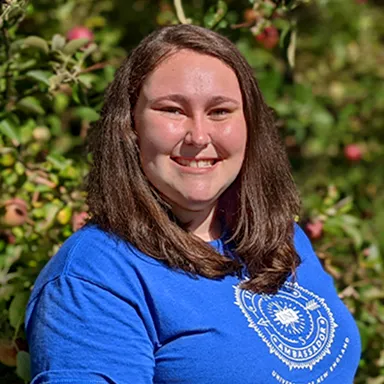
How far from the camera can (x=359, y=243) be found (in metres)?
2.38

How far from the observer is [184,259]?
159cm

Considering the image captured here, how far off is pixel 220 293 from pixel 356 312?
0.82 metres

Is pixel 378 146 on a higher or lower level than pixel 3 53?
lower

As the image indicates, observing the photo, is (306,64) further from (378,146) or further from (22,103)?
(22,103)

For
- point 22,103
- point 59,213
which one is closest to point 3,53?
point 22,103

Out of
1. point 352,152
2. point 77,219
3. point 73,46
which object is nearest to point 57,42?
point 73,46

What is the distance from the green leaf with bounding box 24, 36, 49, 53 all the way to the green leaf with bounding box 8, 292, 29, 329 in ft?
Answer: 2.07

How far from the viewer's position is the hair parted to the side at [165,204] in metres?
1.59

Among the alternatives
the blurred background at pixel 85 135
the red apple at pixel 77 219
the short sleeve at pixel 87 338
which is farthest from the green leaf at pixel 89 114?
the short sleeve at pixel 87 338

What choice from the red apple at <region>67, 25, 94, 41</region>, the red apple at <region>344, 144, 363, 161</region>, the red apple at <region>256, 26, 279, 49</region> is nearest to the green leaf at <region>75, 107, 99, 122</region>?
the red apple at <region>67, 25, 94, 41</region>

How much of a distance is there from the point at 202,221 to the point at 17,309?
1.37 feet

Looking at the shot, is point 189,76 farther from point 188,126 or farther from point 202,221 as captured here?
point 202,221

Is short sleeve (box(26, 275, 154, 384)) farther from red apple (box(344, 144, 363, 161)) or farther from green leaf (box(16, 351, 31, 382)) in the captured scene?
red apple (box(344, 144, 363, 161))

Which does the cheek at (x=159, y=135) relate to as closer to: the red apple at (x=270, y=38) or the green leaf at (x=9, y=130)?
the green leaf at (x=9, y=130)
